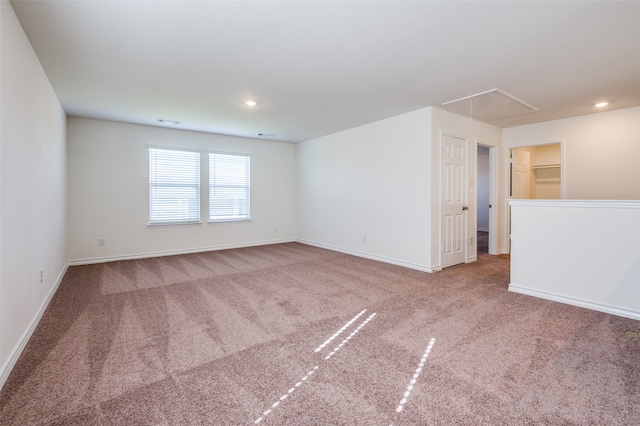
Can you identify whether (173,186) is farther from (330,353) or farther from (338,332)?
(330,353)

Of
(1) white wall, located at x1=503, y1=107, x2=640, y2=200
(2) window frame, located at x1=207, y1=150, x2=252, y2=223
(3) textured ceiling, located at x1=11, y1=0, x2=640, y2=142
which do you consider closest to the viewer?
(3) textured ceiling, located at x1=11, y1=0, x2=640, y2=142

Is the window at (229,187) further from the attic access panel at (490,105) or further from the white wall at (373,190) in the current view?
the attic access panel at (490,105)

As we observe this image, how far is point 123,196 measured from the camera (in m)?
5.25

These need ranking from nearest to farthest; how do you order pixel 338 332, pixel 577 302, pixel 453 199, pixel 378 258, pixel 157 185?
pixel 338 332 → pixel 577 302 → pixel 453 199 → pixel 378 258 → pixel 157 185

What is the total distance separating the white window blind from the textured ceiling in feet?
4.69

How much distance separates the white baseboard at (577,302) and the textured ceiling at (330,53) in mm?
2381

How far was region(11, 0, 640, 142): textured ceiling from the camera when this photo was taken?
6.86ft

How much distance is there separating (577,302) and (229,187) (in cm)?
593

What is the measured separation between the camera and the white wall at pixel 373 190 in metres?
4.49

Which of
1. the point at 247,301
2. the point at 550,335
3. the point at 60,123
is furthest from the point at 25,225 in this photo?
the point at 550,335

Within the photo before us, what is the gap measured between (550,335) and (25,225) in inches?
173

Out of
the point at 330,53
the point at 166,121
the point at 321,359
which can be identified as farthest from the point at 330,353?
the point at 166,121

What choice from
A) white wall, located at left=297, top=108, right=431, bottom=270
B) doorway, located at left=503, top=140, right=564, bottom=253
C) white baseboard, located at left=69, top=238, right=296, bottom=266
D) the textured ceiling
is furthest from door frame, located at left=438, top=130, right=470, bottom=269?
white baseboard, located at left=69, top=238, right=296, bottom=266

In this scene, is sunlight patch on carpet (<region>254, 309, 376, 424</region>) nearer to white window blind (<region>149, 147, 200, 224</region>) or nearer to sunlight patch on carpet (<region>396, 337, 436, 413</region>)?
sunlight patch on carpet (<region>396, 337, 436, 413</region>)
